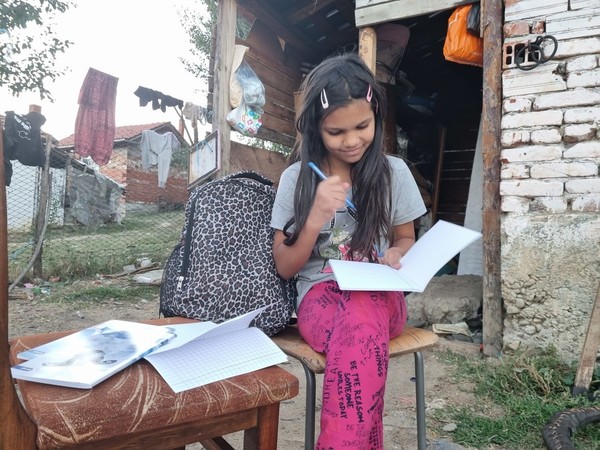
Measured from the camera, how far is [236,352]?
0.94 meters

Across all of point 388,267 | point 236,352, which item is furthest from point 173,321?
point 388,267

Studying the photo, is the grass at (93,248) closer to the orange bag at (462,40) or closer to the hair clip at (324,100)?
the hair clip at (324,100)

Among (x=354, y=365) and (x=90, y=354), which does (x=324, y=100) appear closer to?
(x=354, y=365)

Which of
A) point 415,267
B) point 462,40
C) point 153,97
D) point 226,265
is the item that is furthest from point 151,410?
point 153,97

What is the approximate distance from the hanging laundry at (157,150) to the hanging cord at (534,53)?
19.4 feet

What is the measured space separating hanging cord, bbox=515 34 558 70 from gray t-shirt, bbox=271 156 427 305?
1.56m

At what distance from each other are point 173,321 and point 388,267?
0.66 metres

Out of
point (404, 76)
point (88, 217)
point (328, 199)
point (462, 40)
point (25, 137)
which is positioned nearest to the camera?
point (328, 199)

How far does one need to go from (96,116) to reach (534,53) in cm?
512

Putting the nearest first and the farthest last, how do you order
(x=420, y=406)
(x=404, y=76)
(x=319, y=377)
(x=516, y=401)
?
(x=420, y=406) → (x=516, y=401) → (x=319, y=377) → (x=404, y=76)

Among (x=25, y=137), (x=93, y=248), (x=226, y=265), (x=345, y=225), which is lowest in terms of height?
(x=93, y=248)

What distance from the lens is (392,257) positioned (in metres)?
1.41

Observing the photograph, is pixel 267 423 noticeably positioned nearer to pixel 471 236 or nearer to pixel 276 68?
pixel 471 236

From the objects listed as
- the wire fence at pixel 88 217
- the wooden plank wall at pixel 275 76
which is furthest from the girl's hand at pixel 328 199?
the wire fence at pixel 88 217
